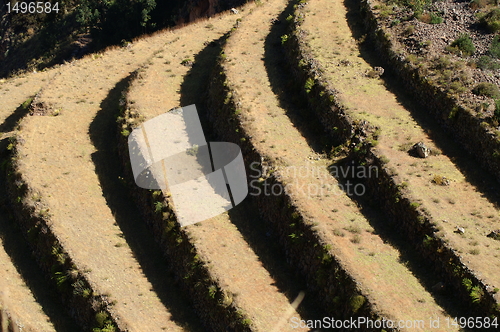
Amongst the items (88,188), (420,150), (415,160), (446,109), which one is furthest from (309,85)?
(88,188)

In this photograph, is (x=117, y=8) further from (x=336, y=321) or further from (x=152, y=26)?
(x=336, y=321)

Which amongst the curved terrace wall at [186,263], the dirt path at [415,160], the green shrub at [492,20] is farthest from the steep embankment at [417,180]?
the curved terrace wall at [186,263]

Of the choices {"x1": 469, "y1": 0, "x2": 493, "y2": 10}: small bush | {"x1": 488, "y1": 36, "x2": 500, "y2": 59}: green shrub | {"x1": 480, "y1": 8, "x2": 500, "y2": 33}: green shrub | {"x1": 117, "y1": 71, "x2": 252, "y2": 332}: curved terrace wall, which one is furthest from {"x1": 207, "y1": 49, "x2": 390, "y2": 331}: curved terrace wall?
{"x1": 469, "y1": 0, "x2": 493, "y2": 10}: small bush

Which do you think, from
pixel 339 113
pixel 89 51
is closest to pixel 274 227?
pixel 339 113

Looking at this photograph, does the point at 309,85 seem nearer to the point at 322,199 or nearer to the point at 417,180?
the point at 322,199

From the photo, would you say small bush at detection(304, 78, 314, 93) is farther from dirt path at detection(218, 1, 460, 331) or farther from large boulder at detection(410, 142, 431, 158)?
large boulder at detection(410, 142, 431, 158)

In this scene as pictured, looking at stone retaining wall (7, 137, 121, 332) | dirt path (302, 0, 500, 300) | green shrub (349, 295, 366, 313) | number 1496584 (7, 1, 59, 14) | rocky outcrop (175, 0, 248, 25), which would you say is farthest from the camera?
number 1496584 (7, 1, 59, 14)
